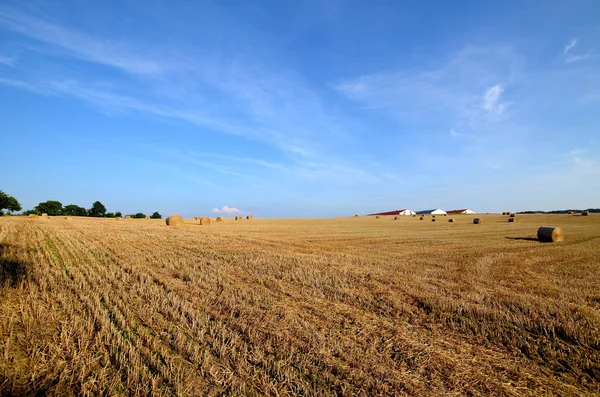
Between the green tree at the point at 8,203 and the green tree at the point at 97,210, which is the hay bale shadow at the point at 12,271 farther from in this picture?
the green tree at the point at 8,203

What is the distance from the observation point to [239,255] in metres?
12.9

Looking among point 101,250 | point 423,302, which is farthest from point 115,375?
point 101,250

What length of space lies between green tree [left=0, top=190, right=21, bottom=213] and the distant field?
272ft

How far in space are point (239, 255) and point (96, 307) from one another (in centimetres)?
707

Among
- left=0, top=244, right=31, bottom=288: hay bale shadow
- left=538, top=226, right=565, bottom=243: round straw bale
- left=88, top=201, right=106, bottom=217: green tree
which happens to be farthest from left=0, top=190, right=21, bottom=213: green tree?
left=538, top=226, right=565, bottom=243: round straw bale

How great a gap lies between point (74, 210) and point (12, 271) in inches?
3272

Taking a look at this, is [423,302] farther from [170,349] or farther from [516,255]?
[516,255]

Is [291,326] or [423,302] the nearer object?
[291,326]

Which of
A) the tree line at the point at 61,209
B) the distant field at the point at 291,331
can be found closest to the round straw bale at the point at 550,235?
the distant field at the point at 291,331

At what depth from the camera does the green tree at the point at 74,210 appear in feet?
251

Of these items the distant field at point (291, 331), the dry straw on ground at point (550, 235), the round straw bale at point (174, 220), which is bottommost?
the distant field at point (291, 331)

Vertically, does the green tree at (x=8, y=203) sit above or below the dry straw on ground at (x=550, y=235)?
above

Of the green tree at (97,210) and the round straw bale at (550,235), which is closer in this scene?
the round straw bale at (550,235)

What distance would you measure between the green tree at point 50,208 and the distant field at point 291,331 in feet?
272
